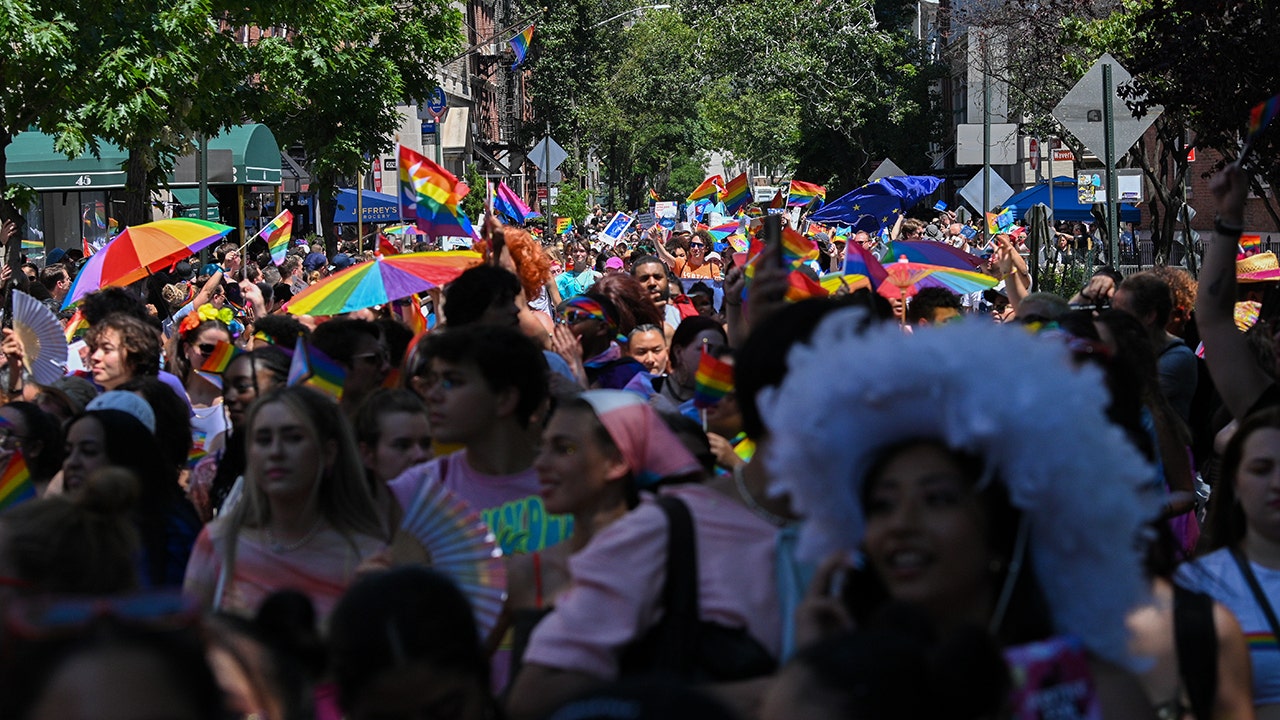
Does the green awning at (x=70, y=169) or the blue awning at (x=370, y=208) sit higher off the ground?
the green awning at (x=70, y=169)

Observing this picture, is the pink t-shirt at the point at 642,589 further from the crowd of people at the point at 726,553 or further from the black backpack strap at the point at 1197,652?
the black backpack strap at the point at 1197,652

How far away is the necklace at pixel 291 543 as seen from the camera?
4434 millimetres

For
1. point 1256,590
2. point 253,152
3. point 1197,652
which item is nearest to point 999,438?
point 1197,652

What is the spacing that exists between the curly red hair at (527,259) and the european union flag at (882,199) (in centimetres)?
1692

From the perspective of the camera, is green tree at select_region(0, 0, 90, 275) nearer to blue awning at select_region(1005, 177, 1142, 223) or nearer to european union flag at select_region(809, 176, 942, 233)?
european union flag at select_region(809, 176, 942, 233)

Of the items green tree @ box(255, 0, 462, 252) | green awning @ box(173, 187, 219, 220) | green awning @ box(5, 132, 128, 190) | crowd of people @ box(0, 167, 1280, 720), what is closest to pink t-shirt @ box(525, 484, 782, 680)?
crowd of people @ box(0, 167, 1280, 720)

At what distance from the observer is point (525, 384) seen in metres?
4.99

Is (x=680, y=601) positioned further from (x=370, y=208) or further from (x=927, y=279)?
(x=370, y=208)

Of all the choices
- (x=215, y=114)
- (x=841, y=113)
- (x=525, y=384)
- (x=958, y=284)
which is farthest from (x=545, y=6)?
(x=525, y=384)

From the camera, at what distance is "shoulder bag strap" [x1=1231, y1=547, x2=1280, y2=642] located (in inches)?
152

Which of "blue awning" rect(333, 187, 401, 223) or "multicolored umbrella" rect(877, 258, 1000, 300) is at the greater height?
"blue awning" rect(333, 187, 401, 223)

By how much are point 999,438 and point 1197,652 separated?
39.9 inches

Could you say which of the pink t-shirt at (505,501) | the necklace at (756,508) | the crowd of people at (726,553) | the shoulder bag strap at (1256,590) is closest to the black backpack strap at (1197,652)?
the crowd of people at (726,553)

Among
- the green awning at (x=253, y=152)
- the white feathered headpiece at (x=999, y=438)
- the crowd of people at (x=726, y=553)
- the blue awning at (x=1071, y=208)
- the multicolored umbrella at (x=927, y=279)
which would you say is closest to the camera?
the crowd of people at (x=726, y=553)
